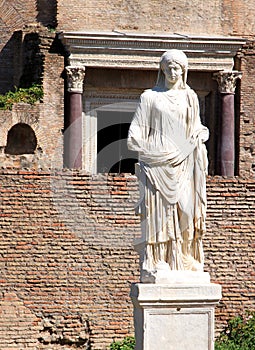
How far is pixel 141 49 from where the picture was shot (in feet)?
75.5

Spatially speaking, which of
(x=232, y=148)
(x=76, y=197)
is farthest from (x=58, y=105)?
(x=76, y=197)

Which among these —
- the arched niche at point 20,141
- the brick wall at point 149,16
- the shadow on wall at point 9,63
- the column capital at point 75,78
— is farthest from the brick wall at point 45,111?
the shadow on wall at point 9,63

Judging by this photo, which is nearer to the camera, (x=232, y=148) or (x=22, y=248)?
(x=22, y=248)

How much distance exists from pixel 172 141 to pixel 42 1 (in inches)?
571

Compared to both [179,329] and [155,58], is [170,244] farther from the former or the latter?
[155,58]

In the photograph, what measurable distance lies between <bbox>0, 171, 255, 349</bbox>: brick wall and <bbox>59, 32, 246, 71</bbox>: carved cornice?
7.09 metres

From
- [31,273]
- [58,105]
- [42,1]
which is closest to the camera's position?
[31,273]

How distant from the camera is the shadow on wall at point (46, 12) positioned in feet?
79.3

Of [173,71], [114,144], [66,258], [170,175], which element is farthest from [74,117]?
[170,175]

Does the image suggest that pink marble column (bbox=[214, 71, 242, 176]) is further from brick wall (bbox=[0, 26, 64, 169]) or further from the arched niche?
the arched niche

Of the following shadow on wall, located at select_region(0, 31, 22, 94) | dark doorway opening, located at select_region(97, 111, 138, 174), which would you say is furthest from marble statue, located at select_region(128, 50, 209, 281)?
shadow on wall, located at select_region(0, 31, 22, 94)

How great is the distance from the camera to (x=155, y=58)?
2311 centimetres

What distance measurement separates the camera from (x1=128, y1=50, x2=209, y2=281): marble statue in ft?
34.4

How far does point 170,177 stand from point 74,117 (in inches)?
499
